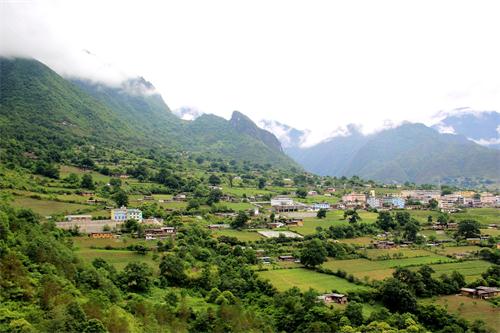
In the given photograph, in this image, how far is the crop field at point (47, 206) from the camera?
3748 centimetres

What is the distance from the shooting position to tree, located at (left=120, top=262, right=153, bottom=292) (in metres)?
25.0

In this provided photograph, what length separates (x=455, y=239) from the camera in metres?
42.6

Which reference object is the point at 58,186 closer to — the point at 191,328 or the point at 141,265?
the point at 141,265

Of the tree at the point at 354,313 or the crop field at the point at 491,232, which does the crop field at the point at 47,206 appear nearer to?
the tree at the point at 354,313

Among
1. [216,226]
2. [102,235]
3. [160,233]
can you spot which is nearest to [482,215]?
[216,226]

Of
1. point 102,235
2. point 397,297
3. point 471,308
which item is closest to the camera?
point 471,308

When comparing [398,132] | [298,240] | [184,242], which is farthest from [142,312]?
[398,132]

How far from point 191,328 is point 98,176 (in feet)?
133

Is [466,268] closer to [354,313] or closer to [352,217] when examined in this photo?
[354,313]

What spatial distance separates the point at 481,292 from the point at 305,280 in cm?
1048

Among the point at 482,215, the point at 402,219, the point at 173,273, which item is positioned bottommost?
the point at 173,273

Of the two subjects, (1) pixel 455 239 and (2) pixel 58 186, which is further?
(2) pixel 58 186

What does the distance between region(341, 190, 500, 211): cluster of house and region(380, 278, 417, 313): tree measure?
1466 inches

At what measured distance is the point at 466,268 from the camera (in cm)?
3284
